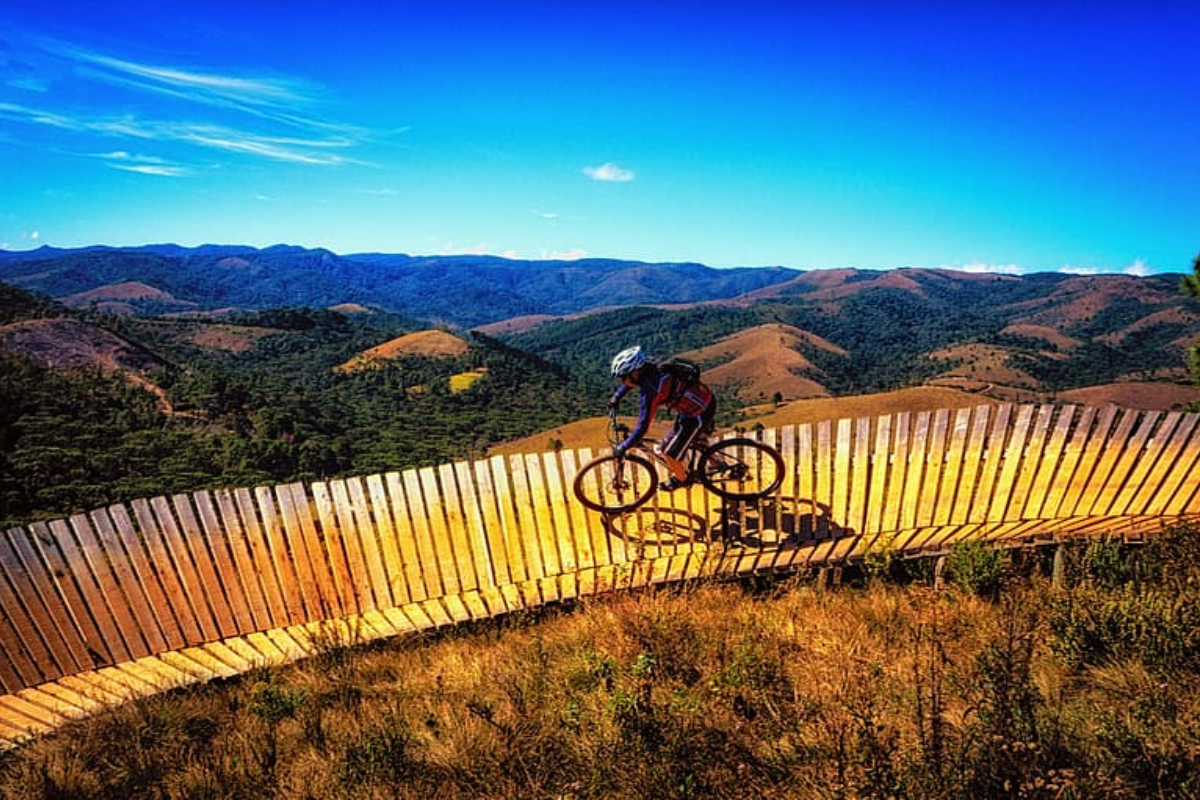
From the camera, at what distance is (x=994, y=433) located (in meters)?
7.03

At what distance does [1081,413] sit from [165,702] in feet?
26.2

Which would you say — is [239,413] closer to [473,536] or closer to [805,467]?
[473,536]

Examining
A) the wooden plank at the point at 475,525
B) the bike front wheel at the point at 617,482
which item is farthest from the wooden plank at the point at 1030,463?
the wooden plank at the point at 475,525

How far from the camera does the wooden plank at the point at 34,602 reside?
5273 mm

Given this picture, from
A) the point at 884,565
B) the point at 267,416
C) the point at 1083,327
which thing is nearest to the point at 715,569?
Result: the point at 884,565

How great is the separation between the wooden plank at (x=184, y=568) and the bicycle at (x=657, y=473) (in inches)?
120

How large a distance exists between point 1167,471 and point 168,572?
8491mm

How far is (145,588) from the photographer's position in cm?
548

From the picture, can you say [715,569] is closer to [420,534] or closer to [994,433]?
[420,534]

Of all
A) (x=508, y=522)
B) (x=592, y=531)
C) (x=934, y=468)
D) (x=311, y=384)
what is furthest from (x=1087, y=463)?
(x=311, y=384)

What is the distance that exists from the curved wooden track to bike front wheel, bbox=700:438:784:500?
0.61 feet

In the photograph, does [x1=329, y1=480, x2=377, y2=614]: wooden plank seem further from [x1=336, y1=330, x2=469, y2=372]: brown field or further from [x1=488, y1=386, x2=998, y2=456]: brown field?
[x1=336, y1=330, x2=469, y2=372]: brown field

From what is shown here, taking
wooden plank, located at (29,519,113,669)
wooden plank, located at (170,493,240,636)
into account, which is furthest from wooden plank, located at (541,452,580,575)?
wooden plank, located at (29,519,113,669)

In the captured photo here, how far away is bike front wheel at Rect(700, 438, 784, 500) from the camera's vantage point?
6.36 metres
